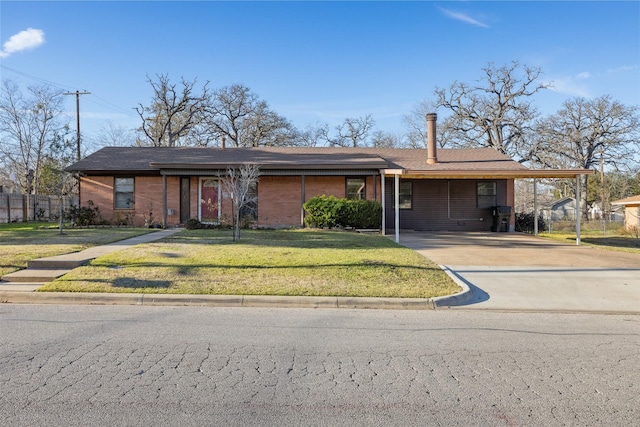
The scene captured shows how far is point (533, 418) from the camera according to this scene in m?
3.34

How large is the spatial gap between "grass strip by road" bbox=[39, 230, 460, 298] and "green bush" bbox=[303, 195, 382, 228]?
572cm

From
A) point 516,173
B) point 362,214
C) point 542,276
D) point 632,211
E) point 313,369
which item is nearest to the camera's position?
point 313,369

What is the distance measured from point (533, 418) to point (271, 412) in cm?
202

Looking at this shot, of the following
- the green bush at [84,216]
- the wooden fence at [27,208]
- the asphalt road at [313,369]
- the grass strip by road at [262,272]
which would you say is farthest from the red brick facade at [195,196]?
the asphalt road at [313,369]

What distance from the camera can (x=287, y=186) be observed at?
813 inches

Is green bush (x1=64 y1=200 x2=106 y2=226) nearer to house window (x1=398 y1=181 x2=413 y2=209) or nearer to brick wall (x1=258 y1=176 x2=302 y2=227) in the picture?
brick wall (x1=258 y1=176 x2=302 y2=227)

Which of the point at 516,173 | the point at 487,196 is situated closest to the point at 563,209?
the point at 487,196

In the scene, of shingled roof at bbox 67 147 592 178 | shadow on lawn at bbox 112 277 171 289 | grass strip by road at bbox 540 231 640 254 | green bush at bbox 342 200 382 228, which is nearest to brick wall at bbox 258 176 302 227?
shingled roof at bbox 67 147 592 178

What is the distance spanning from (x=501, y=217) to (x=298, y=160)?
403 inches

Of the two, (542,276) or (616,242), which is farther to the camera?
(616,242)

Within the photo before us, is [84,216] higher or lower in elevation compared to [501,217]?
higher

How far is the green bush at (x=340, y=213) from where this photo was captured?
17750 mm

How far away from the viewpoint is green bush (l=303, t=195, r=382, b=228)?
17.8 metres

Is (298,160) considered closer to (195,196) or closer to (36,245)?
(195,196)
